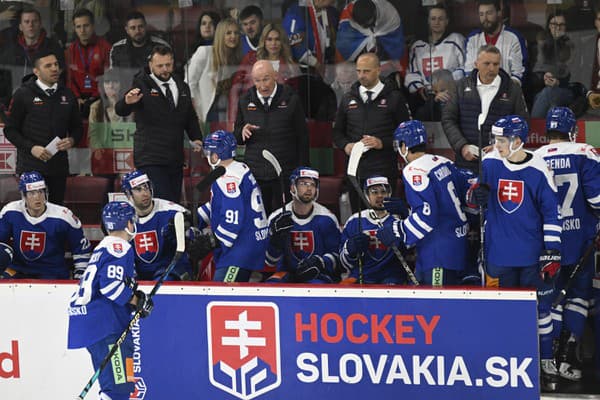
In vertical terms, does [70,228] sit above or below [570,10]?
below

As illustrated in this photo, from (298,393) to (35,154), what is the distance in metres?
3.09

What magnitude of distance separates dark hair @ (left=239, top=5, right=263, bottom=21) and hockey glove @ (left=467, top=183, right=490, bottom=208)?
9.07 ft

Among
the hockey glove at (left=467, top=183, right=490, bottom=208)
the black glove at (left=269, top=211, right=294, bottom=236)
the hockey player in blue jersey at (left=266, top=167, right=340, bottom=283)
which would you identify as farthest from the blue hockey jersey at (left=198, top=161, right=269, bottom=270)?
the hockey glove at (left=467, top=183, right=490, bottom=208)

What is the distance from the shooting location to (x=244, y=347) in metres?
5.95

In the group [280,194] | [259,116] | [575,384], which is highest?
[259,116]

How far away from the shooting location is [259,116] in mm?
7781

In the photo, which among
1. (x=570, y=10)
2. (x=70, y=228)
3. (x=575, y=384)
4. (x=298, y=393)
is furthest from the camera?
(x=570, y=10)

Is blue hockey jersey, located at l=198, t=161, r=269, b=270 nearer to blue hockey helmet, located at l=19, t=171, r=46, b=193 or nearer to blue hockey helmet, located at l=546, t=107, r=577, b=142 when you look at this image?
blue hockey helmet, located at l=19, t=171, r=46, b=193

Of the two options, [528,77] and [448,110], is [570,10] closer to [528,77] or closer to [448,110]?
[528,77]

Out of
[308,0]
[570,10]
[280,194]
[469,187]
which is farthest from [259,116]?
[570,10]

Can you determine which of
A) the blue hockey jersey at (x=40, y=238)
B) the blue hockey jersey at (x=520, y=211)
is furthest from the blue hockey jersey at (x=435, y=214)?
the blue hockey jersey at (x=40, y=238)

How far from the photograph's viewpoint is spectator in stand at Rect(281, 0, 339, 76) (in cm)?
837

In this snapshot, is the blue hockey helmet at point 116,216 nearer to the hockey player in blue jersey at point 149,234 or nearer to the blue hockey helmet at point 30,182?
the hockey player in blue jersey at point 149,234

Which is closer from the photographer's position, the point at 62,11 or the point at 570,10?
the point at 570,10
